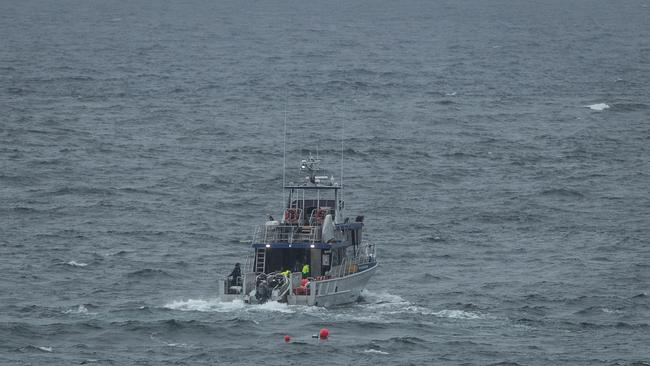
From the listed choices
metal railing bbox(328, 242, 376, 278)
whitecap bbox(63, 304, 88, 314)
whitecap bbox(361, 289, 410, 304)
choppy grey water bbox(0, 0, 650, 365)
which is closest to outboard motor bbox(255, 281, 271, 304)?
choppy grey water bbox(0, 0, 650, 365)

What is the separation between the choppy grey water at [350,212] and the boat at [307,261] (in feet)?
3.79

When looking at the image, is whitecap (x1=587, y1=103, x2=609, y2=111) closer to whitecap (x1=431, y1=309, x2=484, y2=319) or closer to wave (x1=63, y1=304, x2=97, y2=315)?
whitecap (x1=431, y1=309, x2=484, y2=319)

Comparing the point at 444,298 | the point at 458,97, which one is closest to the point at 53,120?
the point at 458,97

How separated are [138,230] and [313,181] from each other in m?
20.7

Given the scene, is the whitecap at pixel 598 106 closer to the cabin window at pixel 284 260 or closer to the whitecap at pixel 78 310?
the cabin window at pixel 284 260

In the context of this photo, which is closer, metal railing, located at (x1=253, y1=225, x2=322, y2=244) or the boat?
the boat

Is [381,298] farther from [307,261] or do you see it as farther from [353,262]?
[307,261]

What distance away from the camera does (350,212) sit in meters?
105

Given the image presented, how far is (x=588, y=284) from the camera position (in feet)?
278

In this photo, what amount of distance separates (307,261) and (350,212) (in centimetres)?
2700

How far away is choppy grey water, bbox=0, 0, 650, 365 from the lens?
229 feet

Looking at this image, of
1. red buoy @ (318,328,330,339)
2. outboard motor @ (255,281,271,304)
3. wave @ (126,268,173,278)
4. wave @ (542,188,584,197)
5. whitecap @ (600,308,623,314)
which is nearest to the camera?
red buoy @ (318,328,330,339)

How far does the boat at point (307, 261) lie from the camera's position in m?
75.4

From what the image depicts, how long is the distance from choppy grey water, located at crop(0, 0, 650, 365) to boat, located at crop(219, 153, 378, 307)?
1156 mm
